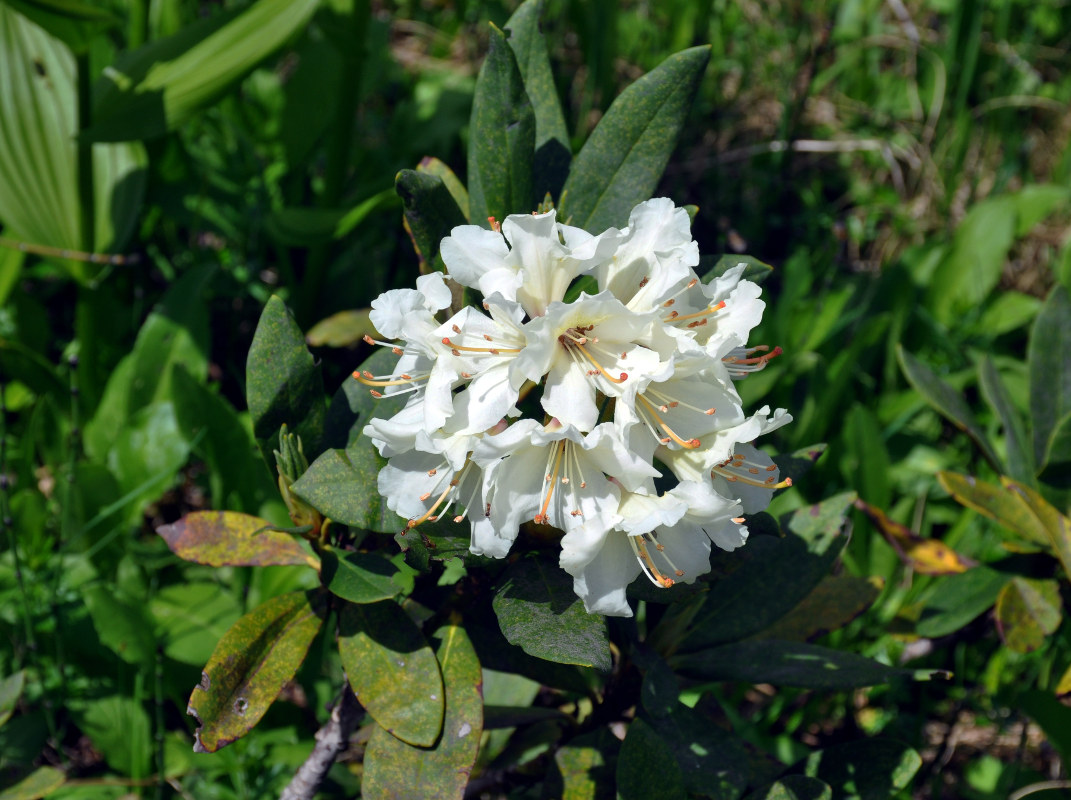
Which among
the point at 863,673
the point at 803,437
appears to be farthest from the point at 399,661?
the point at 803,437

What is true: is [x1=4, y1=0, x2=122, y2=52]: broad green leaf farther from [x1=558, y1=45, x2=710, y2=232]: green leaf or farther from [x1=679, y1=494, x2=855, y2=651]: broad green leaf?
[x1=679, y1=494, x2=855, y2=651]: broad green leaf

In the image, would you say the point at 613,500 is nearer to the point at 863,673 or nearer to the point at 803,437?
the point at 863,673

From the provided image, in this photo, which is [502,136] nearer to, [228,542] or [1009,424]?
[228,542]

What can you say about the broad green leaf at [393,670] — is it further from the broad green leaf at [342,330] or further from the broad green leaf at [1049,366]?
the broad green leaf at [1049,366]

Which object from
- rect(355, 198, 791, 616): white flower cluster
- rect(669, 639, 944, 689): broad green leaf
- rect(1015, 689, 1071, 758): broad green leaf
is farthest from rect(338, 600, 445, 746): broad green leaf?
rect(1015, 689, 1071, 758): broad green leaf

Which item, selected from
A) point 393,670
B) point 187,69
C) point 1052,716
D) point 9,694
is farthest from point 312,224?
point 1052,716

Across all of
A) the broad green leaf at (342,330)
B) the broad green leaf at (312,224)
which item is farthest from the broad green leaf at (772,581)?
the broad green leaf at (312,224)
